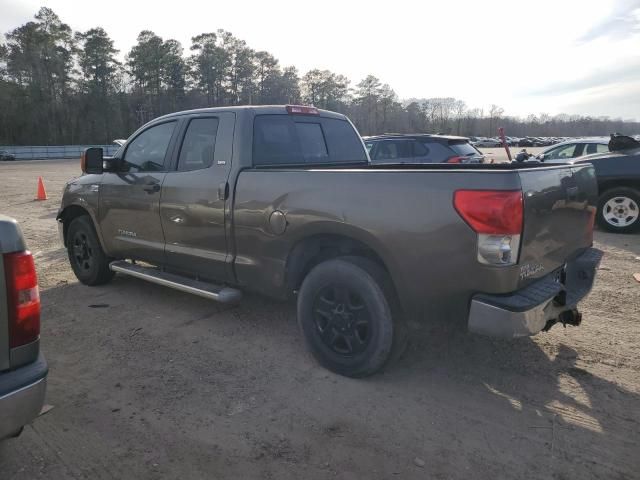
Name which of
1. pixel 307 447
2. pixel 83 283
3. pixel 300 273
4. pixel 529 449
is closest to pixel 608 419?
pixel 529 449

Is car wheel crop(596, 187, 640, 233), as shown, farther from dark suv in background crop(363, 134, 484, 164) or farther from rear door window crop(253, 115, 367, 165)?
rear door window crop(253, 115, 367, 165)

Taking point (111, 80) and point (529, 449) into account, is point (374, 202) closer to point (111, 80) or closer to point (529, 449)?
point (529, 449)

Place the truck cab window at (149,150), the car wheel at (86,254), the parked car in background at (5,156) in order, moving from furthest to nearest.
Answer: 1. the parked car in background at (5,156)
2. the car wheel at (86,254)
3. the truck cab window at (149,150)

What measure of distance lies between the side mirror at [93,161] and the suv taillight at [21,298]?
3.03 metres

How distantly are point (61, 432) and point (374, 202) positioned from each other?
2.37m

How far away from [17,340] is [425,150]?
30.8ft

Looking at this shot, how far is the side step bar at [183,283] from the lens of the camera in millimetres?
4047

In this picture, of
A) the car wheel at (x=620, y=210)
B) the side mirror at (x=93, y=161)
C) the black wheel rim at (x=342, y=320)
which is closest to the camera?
the black wheel rim at (x=342, y=320)

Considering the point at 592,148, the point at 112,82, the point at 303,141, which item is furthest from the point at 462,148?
the point at 112,82

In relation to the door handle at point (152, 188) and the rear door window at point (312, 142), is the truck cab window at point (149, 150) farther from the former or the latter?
the rear door window at point (312, 142)

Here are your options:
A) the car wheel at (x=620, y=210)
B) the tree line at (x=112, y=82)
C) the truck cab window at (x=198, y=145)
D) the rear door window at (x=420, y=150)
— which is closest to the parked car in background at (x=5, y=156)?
the tree line at (x=112, y=82)

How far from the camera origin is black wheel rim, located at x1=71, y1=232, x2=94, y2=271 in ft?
18.5

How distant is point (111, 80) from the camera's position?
76.4m

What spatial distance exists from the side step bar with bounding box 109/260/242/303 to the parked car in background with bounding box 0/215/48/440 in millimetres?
1857
